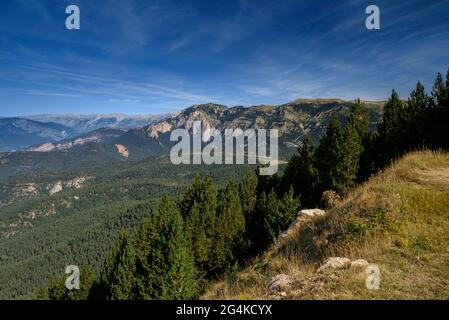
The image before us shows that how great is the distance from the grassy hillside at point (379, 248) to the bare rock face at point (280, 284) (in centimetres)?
14

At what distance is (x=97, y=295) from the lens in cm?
5216

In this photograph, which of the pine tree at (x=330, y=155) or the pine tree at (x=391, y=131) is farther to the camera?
the pine tree at (x=330, y=155)

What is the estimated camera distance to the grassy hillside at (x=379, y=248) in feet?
28.9

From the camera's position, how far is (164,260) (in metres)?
37.9

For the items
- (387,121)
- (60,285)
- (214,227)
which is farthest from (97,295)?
(387,121)

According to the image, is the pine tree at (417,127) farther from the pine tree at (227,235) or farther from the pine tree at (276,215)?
the pine tree at (227,235)

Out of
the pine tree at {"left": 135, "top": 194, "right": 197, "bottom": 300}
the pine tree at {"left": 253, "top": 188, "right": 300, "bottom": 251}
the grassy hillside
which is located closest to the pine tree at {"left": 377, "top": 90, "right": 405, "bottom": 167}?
the pine tree at {"left": 253, "top": 188, "right": 300, "bottom": 251}

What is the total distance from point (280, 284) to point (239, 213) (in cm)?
3967

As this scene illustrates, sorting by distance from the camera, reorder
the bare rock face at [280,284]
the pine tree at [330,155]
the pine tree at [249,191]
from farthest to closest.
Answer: the pine tree at [249,191], the pine tree at [330,155], the bare rock face at [280,284]

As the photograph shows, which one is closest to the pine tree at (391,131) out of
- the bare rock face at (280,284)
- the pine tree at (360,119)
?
the pine tree at (360,119)

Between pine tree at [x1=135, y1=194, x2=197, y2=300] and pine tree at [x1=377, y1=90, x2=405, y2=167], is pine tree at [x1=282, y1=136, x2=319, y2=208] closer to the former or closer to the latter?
pine tree at [x1=377, y1=90, x2=405, y2=167]

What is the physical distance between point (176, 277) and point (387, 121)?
39728 millimetres

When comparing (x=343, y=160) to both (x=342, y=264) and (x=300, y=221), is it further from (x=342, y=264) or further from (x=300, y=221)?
(x=342, y=264)
